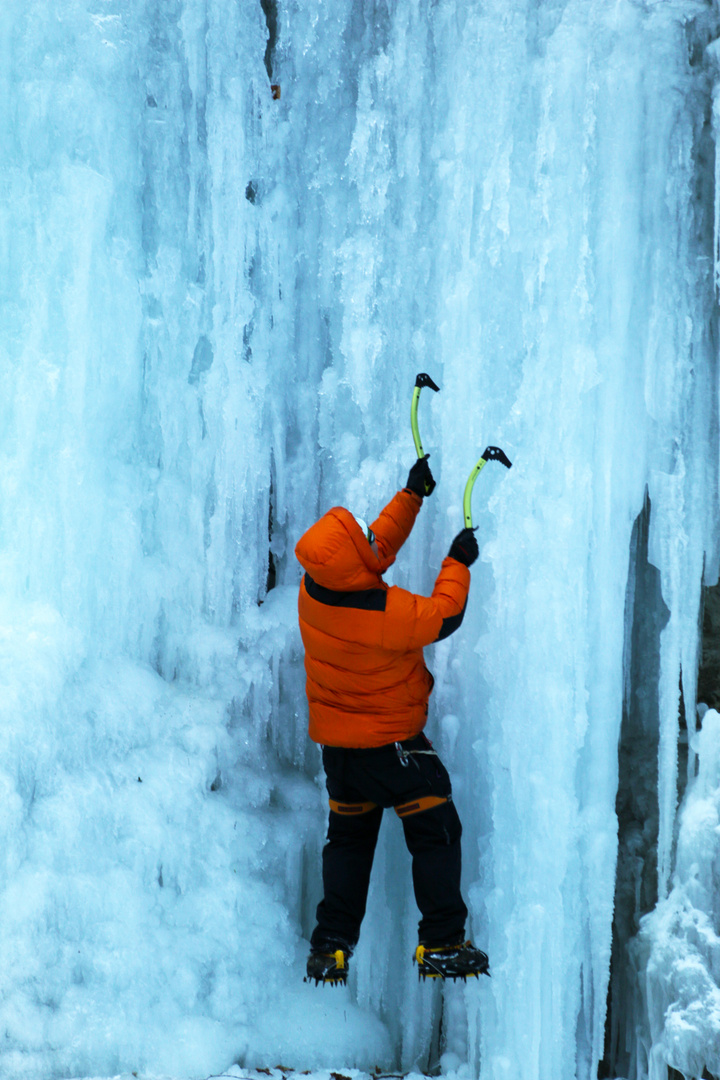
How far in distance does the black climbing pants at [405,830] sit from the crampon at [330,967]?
4cm

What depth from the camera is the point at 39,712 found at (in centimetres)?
385

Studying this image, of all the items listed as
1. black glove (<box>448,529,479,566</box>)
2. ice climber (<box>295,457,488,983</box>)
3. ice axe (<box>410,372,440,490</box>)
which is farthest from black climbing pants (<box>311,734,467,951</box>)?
ice axe (<box>410,372,440,490</box>)

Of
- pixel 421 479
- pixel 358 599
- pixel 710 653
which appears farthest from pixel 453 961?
pixel 421 479

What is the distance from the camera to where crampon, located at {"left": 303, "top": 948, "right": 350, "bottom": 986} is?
334 centimetres

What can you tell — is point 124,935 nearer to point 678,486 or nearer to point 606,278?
point 678,486

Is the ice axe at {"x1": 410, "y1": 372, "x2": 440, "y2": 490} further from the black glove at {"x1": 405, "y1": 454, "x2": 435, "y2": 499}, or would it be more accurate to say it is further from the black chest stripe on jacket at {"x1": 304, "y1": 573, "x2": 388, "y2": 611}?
the black chest stripe on jacket at {"x1": 304, "y1": 573, "x2": 388, "y2": 611}

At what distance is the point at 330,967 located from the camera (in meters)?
3.34

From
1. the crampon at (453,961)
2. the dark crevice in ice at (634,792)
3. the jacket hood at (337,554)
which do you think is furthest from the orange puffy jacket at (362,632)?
the dark crevice in ice at (634,792)

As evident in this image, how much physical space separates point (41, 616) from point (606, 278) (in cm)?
265

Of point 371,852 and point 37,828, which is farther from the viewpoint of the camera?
point 37,828

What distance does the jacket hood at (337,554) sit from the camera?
10.2 feet

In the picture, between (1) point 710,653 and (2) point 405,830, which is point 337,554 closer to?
(2) point 405,830

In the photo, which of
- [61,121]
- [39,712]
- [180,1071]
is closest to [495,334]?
[61,121]

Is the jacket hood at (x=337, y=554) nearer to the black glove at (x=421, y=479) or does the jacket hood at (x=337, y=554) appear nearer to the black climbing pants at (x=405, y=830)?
the black glove at (x=421, y=479)
